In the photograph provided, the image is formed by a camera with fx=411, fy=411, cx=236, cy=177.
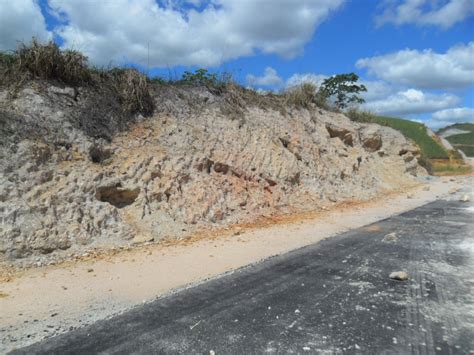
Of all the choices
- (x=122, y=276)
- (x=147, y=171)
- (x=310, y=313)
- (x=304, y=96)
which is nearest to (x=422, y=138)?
(x=304, y=96)

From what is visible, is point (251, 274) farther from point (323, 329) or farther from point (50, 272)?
point (50, 272)

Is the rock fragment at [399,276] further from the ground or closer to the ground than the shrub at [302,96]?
closer to the ground

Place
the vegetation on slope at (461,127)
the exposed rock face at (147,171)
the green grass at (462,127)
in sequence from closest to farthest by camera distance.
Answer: the exposed rock face at (147,171) < the green grass at (462,127) < the vegetation on slope at (461,127)

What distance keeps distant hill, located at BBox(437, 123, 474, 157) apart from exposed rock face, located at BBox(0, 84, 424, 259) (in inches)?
2862

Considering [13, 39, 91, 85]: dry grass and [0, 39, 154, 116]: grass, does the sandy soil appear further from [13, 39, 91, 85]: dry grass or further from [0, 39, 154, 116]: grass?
[13, 39, 91, 85]: dry grass

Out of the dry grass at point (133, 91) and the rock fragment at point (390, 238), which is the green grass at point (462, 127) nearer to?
the rock fragment at point (390, 238)

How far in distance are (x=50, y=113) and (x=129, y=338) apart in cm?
589

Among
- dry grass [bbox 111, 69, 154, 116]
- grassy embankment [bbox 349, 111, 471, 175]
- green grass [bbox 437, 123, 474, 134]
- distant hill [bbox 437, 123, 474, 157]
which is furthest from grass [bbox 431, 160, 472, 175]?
green grass [bbox 437, 123, 474, 134]

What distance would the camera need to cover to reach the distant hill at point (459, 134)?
85.9 meters

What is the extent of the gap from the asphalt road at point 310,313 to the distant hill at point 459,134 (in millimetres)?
78373

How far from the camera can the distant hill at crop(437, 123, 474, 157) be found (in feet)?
282

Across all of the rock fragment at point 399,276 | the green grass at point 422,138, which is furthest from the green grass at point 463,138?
the rock fragment at point 399,276

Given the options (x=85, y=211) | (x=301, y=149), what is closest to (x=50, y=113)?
(x=85, y=211)

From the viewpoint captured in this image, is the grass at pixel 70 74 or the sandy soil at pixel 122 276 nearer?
the sandy soil at pixel 122 276
